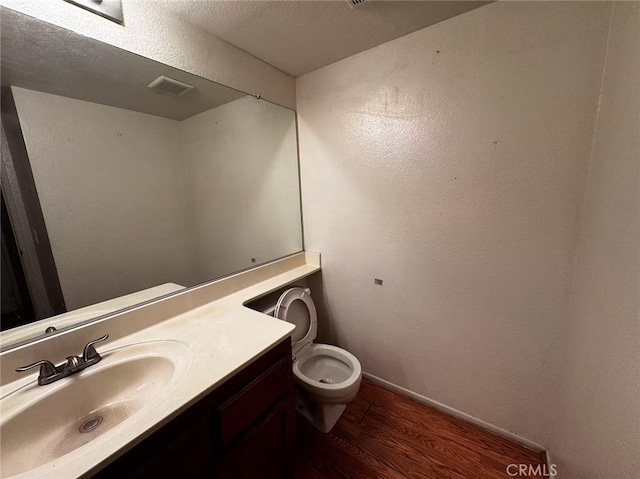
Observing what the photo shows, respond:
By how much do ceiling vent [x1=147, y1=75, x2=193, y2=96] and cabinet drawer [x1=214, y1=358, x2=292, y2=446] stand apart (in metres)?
1.46

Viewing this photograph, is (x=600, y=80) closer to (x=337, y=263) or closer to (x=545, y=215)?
(x=545, y=215)

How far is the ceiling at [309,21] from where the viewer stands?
43.8 inches

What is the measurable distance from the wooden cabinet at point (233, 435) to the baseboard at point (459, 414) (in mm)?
896

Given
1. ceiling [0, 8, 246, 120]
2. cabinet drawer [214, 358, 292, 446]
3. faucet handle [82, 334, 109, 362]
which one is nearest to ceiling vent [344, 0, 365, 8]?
ceiling [0, 8, 246, 120]

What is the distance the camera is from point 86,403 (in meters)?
0.81

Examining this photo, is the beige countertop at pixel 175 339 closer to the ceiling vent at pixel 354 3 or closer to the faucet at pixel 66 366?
the faucet at pixel 66 366

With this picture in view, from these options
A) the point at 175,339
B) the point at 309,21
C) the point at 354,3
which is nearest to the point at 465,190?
the point at 354,3

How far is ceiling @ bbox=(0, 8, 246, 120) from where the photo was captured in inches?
33.2

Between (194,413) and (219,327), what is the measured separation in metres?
0.40

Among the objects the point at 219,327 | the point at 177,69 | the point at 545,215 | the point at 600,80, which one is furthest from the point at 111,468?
the point at 600,80

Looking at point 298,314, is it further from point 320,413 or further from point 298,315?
point 320,413

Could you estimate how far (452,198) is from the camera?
1.31 meters

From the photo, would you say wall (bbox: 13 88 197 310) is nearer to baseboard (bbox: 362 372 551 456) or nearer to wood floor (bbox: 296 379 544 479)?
wood floor (bbox: 296 379 544 479)

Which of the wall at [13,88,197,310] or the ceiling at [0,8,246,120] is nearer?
the ceiling at [0,8,246,120]
